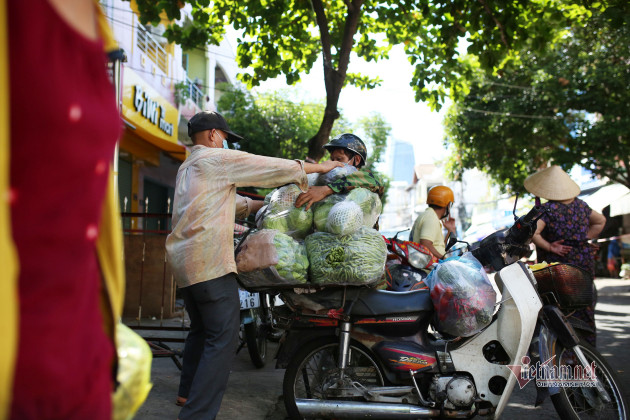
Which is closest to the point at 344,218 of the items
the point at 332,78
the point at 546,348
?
the point at 546,348

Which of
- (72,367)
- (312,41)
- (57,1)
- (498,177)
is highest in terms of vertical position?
(312,41)

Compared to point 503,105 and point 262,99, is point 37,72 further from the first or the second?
point 262,99

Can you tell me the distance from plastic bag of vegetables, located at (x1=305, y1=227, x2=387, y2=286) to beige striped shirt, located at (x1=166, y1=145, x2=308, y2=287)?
0.41m

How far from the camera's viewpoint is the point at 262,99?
23.9m

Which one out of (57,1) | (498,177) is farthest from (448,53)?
(498,177)

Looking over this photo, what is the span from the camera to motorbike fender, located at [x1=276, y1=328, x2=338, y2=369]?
3696mm

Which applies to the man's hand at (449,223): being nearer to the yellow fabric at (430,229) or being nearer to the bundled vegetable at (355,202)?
the yellow fabric at (430,229)

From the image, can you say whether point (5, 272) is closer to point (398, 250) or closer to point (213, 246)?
point (213, 246)

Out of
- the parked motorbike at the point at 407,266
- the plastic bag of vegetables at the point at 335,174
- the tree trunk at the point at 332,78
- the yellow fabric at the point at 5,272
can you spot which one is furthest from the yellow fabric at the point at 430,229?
the yellow fabric at the point at 5,272

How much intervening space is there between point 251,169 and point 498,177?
1716 centimetres

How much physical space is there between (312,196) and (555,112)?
14894 millimetres

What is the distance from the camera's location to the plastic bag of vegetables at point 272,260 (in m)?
3.33

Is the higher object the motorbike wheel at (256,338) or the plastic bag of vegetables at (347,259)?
the plastic bag of vegetables at (347,259)

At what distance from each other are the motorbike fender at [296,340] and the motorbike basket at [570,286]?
150cm
